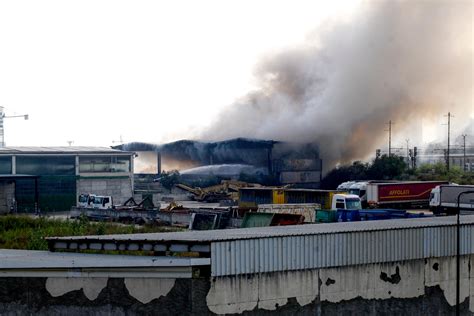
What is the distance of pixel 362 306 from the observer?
2462 centimetres

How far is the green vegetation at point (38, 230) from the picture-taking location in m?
38.5

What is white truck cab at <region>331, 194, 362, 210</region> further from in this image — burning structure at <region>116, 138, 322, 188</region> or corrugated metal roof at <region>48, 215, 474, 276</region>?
burning structure at <region>116, 138, 322, 188</region>

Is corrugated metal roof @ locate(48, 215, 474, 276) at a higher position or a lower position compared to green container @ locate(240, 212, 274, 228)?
higher

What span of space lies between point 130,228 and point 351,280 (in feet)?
71.1

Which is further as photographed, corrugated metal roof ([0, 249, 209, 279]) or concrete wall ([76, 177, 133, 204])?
concrete wall ([76, 177, 133, 204])

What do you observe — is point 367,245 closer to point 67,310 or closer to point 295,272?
point 295,272

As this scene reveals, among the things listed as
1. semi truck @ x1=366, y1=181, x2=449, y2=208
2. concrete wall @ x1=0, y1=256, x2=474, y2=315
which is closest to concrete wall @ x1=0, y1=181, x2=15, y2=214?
semi truck @ x1=366, y1=181, x2=449, y2=208

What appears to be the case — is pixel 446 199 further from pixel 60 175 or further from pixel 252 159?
pixel 252 159

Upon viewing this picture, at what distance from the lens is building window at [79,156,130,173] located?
72688 millimetres

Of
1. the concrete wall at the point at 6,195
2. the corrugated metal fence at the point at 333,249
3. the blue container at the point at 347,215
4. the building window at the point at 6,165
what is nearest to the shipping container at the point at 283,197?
the blue container at the point at 347,215

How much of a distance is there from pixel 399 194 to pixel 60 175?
86.9 ft

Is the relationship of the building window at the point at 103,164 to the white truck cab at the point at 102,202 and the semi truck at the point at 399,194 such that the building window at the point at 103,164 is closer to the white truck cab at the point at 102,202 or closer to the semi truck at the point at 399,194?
the white truck cab at the point at 102,202

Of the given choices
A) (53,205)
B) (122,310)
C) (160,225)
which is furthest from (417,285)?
(53,205)

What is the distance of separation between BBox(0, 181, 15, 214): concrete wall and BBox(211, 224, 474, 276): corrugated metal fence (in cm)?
4282
